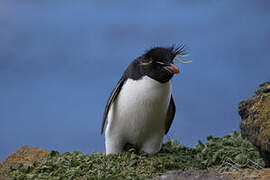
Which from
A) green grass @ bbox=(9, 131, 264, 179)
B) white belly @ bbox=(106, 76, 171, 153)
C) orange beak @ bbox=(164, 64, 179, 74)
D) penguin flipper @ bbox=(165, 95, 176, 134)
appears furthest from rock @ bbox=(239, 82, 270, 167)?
penguin flipper @ bbox=(165, 95, 176, 134)

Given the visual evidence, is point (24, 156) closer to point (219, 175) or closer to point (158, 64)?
point (158, 64)

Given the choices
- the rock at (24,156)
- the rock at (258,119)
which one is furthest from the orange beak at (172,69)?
the rock at (24,156)

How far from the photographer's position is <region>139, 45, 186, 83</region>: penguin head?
4984 mm

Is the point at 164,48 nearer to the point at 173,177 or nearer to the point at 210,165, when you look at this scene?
the point at 210,165

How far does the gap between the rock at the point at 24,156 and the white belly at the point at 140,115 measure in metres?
1.44

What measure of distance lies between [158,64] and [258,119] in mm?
1667

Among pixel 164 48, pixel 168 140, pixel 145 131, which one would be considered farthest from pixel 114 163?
pixel 168 140

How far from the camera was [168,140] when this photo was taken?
22.6 feet

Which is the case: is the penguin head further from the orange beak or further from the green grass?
the green grass

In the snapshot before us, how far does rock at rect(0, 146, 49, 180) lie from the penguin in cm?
139

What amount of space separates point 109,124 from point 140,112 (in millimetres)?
662

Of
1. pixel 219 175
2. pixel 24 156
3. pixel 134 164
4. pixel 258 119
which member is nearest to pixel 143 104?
pixel 134 164

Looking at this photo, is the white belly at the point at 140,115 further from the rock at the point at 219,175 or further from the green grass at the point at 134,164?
the rock at the point at 219,175

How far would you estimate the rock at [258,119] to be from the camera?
12.4ft
